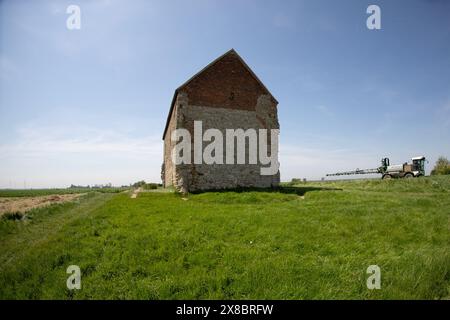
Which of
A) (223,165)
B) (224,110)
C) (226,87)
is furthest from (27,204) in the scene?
(226,87)

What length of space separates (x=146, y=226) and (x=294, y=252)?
4.97 m

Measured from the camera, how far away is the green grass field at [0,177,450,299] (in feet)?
13.9

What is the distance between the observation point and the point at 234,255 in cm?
556

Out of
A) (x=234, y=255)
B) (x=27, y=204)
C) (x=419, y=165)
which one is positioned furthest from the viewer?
(x=419, y=165)

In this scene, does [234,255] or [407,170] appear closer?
[234,255]

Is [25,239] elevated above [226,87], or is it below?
below

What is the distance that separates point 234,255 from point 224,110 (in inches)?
601

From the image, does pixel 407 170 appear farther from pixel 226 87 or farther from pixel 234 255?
pixel 234 255

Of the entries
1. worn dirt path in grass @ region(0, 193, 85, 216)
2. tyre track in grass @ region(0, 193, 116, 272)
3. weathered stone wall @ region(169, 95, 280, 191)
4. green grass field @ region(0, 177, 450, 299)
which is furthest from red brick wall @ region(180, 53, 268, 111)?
worn dirt path in grass @ region(0, 193, 85, 216)

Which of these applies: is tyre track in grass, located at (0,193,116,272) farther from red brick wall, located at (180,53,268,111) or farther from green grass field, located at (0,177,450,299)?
red brick wall, located at (180,53,268,111)

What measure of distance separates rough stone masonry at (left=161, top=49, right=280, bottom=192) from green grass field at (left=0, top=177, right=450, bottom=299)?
8683 millimetres

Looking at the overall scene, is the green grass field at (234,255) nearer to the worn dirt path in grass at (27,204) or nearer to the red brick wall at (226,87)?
the worn dirt path in grass at (27,204)

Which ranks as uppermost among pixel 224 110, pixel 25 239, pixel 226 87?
pixel 226 87

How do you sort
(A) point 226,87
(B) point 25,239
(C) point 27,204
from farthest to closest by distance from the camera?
A: (A) point 226,87, (C) point 27,204, (B) point 25,239
